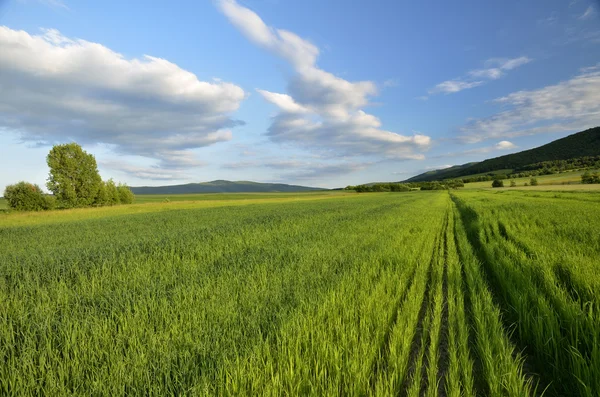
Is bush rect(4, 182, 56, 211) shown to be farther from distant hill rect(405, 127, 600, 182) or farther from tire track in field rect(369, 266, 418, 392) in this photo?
distant hill rect(405, 127, 600, 182)

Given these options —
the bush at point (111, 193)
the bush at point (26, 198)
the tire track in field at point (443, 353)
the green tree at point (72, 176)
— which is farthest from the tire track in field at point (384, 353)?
the bush at point (111, 193)

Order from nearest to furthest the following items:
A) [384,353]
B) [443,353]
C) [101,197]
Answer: [384,353] → [443,353] → [101,197]

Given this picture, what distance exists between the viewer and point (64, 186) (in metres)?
49.9

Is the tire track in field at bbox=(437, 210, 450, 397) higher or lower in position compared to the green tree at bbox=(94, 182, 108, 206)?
lower

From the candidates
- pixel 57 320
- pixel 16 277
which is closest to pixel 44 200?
pixel 16 277

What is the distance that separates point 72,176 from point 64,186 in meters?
2.76

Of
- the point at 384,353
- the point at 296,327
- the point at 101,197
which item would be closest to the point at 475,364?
the point at 384,353

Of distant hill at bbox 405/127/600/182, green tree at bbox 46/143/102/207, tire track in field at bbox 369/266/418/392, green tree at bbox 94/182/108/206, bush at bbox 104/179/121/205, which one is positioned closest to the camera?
tire track in field at bbox 369/266/418/392

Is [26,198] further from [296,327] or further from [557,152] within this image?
[557,152]

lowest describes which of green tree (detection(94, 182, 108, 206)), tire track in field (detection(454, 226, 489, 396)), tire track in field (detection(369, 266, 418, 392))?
tire track in field (detection(454, 226, 489, 396))

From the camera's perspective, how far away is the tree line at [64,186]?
1959 inches

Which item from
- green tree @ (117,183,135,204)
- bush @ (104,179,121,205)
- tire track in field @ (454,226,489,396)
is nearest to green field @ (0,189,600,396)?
tire track in field @ (454,226,489,396)

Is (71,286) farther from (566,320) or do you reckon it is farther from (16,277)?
(566,320)

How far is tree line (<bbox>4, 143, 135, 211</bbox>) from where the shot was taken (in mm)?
49750
